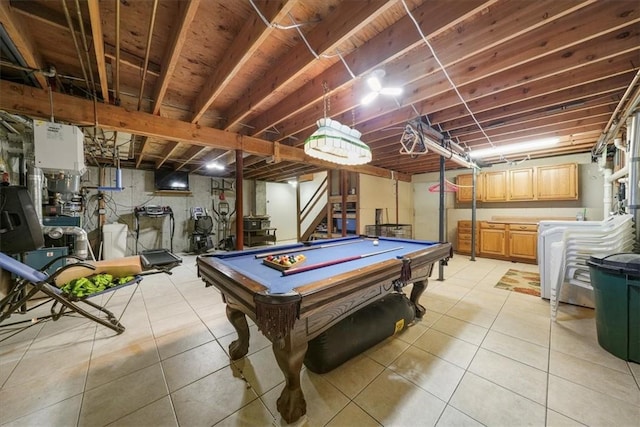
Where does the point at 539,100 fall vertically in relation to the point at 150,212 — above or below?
above

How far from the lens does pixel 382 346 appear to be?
2164 millimetres

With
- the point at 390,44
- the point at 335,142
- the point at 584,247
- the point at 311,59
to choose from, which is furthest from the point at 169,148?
the point at 584,247

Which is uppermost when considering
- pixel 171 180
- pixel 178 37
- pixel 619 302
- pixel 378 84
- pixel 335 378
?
pixel 178 37

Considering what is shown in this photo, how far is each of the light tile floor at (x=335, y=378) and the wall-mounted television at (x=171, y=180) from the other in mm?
4692

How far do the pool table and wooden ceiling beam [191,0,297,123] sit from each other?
67.9 inches

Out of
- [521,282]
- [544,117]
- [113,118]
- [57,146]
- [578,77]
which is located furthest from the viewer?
[521,282]

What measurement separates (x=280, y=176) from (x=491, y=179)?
6466 millimetres

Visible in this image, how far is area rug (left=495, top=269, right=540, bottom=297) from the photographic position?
3.62m

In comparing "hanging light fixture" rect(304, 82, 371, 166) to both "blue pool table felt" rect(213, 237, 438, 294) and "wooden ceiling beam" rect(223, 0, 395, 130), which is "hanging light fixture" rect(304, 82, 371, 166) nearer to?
"wooden ceiling beam" rect(223, 0, 395, 130)

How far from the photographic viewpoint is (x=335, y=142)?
211 centimetres

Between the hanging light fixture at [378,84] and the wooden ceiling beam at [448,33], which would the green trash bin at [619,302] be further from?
the hanging light fixture at [378,84]

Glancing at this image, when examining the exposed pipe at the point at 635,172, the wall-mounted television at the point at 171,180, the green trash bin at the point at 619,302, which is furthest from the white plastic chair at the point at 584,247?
the wall-mounted television at the point at 171,180

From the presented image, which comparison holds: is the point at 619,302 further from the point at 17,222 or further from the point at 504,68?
the point at 17,222

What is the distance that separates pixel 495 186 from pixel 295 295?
6849mm
